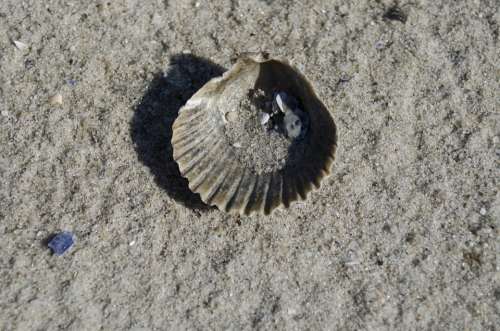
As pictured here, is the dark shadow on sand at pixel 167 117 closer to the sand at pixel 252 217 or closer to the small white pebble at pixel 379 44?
the sand at pixel 252 217

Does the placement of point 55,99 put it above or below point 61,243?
above

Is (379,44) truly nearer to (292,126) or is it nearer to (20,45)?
(292,126)

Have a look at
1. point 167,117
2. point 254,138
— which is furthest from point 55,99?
point 254,138

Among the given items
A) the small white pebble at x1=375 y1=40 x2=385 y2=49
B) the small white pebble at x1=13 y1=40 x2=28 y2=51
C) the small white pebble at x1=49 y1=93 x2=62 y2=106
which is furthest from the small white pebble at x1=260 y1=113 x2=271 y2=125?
the small white pebble at x1=13 y1=40 x2=28 y2=51

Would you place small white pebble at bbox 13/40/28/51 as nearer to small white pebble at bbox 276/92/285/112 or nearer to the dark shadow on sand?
the dark shadow on sand

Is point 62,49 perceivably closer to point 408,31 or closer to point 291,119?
point 291,119

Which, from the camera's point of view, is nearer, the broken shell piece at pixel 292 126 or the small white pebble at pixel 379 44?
the broken shell piece at pixel 292 126

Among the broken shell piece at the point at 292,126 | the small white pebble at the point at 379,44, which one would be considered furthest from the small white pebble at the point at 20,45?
the small white pebble at the point at 379,44
